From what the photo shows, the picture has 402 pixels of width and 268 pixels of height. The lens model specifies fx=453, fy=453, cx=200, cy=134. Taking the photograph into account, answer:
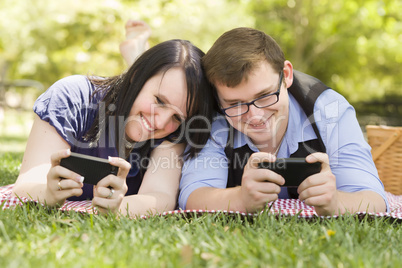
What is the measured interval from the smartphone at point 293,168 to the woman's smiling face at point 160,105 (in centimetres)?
71

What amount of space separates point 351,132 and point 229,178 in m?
0.88

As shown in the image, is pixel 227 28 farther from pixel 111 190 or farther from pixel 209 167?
pixel 111 190

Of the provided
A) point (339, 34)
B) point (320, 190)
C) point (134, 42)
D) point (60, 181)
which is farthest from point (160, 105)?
point (339, 34)

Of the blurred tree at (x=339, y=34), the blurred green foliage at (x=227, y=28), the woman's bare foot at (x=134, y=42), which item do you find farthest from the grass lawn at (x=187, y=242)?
the blurred tree at (x=339, y=34)

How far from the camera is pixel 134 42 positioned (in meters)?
5.46

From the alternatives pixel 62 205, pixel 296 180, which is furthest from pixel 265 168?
pixel 62 205

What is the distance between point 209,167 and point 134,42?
2954 millimetres

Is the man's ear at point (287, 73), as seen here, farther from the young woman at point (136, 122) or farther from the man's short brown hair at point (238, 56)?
the young woman at point (136, 122)

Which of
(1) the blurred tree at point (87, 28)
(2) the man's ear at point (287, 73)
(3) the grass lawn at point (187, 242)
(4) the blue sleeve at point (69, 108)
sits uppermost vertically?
(1) the blurred tree at point (87, 28)

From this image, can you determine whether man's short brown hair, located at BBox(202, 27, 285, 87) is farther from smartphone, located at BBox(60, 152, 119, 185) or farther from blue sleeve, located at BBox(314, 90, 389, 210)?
smartphone, located at BBox(60, 152, 119, 185)

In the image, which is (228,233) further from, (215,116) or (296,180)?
(215,116)

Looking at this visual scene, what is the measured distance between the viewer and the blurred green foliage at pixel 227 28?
1427 centimetres

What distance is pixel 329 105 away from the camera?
300 centimetres

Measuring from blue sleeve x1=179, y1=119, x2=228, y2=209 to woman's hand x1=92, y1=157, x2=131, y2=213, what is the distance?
554 millimetres
